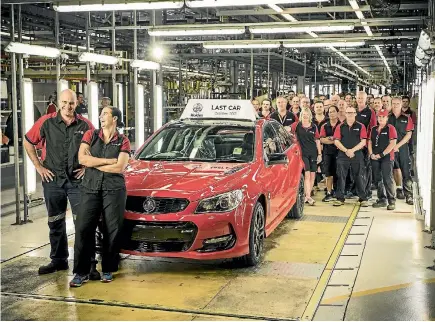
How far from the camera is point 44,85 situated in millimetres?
18391

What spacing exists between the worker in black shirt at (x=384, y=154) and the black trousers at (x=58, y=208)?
568cm

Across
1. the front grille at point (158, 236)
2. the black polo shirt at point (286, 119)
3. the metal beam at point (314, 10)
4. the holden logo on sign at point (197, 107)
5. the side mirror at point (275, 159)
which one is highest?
the metal beam at point (314, 10)

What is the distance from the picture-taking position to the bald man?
19.6 feet

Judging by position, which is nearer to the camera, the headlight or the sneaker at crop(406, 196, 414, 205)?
the headlight

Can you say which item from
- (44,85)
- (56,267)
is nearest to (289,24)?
(56,267)

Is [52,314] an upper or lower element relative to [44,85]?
lower

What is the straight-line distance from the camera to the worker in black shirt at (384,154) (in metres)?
9.72

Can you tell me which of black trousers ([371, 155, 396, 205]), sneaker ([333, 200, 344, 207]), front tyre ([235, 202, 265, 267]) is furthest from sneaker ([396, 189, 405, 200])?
front tyre ([235, 202, 265, 267])

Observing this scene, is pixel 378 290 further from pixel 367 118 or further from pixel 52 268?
pixel 367 118

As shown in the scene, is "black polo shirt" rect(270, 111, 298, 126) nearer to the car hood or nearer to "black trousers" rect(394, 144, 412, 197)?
"black trousers" rect(394, 144, 412, 197)

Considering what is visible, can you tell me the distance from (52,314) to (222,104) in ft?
13.6

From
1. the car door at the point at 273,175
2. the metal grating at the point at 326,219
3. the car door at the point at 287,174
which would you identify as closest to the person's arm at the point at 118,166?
the car door at the point at 273,175

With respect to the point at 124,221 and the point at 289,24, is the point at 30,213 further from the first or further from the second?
the point at 289,24

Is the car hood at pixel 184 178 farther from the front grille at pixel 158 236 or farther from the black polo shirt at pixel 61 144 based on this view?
the black polo shirt at pixel 61 144
